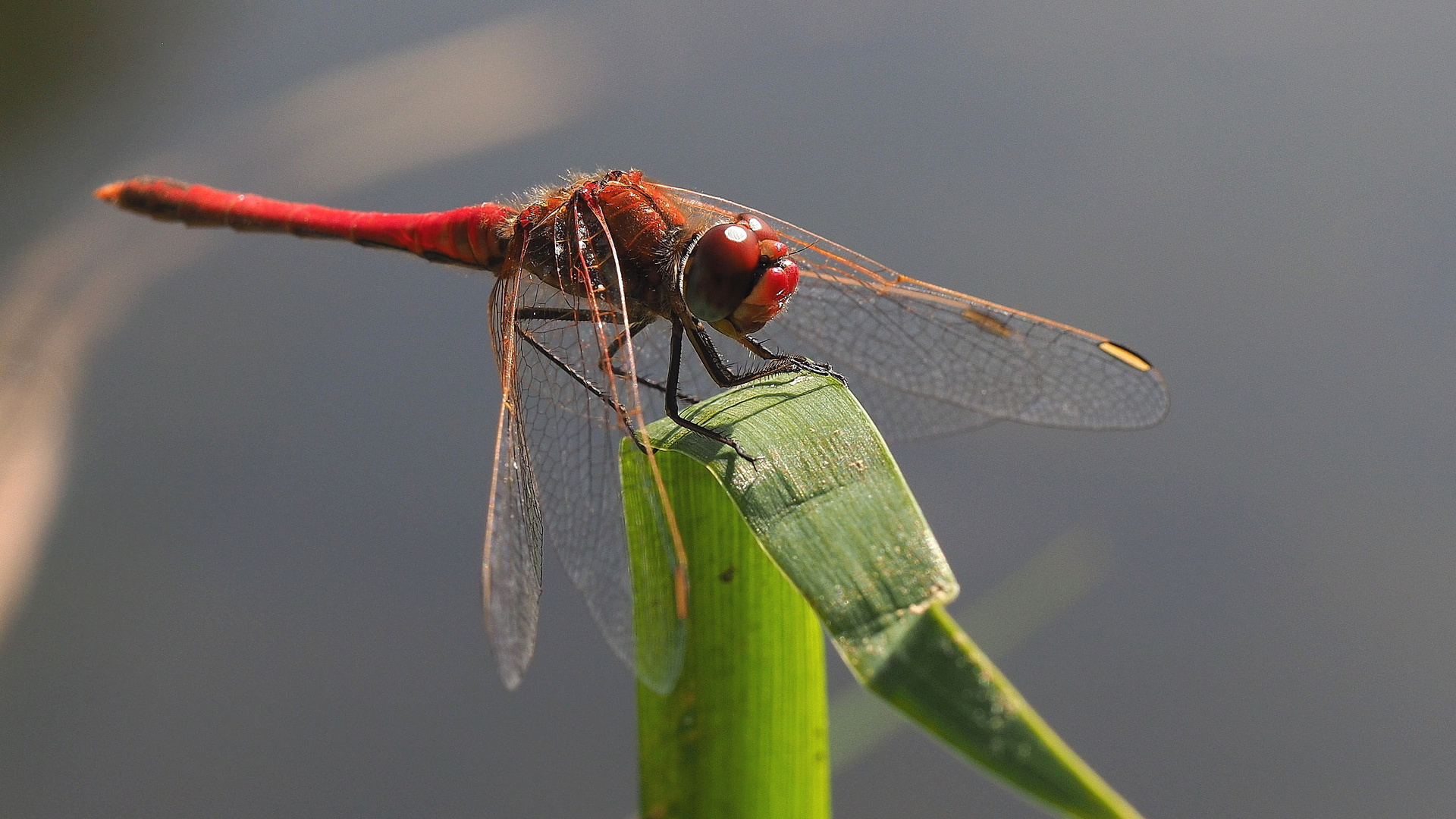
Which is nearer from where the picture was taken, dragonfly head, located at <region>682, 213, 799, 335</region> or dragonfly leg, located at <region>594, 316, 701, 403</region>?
dragonfly head, located at <region>682, 213, 799, 335</region>

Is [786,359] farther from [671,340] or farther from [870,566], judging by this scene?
[870,566]

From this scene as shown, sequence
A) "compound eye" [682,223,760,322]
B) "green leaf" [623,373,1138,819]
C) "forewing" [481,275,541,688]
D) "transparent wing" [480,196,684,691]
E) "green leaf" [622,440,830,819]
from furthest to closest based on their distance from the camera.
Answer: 1. "compound eye" [682,223,760,322]
2. "transparent wing" [480,196,684,691]
3. "forewing" [481,275,541,688]
4. "green leaf" [622,440,830,819]
5. "green leaf" [623,373,1138,819]

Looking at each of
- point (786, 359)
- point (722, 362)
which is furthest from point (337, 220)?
point (786, 359)

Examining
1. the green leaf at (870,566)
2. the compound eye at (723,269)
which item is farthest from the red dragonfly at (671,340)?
the green leaf at (870,566)

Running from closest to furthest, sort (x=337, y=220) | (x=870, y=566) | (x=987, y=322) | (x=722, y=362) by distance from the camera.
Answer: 1. (x=870, y=566)
2. (x=722, y=362)
3. (x=987, y=322)
4. (x=337, y=220)

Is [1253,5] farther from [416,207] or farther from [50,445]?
[50,445]

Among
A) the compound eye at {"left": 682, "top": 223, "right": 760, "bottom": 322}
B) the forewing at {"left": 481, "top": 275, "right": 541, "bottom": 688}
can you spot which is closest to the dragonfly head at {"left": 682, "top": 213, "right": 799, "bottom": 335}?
the compound eye at {"left": 682, "top": 223, "right": 760, "bottom": 322}

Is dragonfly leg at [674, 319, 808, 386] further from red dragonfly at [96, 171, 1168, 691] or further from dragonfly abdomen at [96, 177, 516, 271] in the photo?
dragonfly abdomen at [96, 177, 516, 271]
